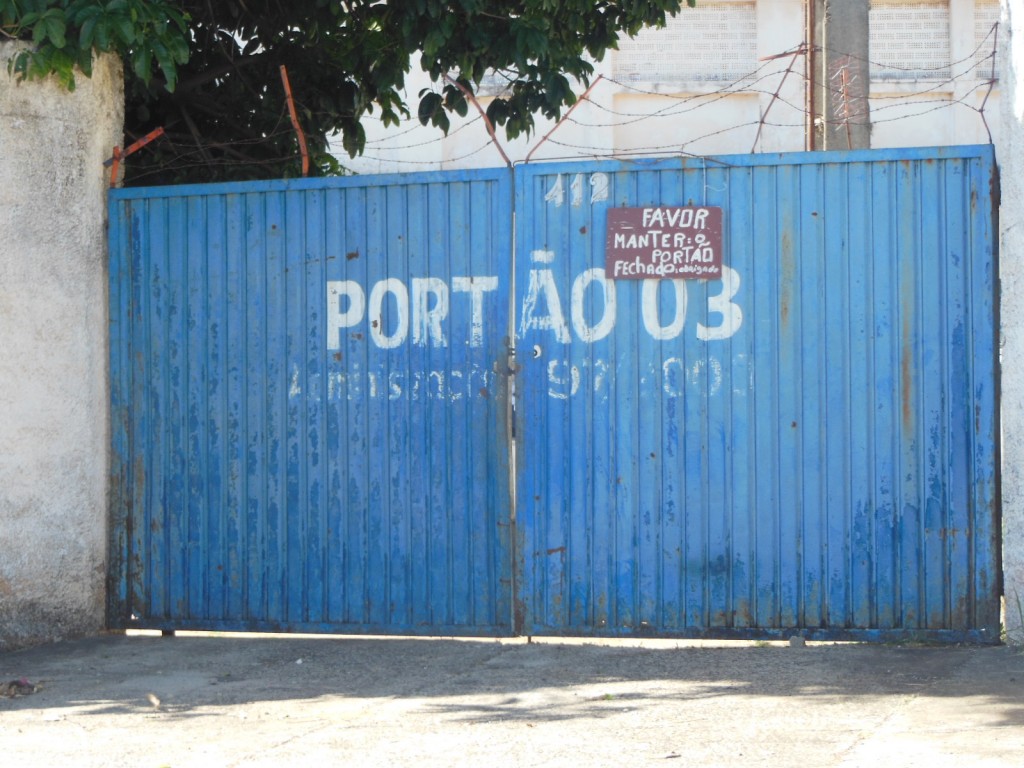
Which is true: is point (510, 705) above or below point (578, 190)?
below

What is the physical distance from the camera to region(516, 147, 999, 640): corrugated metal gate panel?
206 inches

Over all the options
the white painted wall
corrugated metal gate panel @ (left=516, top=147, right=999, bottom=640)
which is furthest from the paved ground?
the white painted wall

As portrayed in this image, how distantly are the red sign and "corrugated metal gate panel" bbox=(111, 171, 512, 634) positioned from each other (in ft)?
1.61

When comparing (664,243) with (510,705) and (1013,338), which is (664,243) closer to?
(1013,338)

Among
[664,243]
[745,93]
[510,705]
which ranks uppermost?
[745,93]

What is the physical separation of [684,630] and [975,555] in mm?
1217

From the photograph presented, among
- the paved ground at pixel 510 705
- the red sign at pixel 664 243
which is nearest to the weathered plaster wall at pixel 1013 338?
the paved ground at pixel 510 705

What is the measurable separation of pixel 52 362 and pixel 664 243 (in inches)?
112

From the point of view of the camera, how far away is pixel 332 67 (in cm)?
773

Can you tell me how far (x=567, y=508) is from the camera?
5.58m

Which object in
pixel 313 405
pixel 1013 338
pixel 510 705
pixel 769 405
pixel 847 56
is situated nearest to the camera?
pixel 510 705

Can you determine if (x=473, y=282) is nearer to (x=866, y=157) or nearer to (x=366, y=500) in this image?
(x=366, y=500)

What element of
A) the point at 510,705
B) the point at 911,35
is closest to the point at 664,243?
the point at 510,705

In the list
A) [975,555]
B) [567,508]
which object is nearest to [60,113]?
[567,508]
